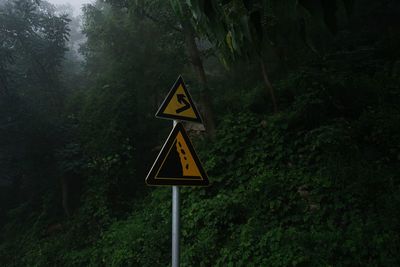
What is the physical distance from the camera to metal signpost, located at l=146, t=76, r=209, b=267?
3235 millimetres

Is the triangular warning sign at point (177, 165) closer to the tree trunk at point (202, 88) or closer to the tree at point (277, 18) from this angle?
the tree at point (277, 18)

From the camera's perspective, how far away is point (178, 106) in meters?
3.65

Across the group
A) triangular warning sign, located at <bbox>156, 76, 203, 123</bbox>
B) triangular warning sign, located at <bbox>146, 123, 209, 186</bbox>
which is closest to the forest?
triangular warning sign, located at <bbox>156, 76, 203, 123</bbox>

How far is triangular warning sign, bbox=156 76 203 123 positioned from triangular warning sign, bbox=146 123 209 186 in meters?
0.14

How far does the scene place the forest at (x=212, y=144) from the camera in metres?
5.83

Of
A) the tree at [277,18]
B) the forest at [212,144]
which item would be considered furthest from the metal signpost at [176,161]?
the tree at [277,18]

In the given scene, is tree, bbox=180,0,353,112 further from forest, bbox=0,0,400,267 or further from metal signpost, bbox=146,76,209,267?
metal signpost, bbox=146,76,209,267

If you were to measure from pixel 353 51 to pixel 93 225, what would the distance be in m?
8.77

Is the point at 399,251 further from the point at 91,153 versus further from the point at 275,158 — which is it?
the point at 91,153

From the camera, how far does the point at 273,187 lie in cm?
700

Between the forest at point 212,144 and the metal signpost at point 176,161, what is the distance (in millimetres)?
721

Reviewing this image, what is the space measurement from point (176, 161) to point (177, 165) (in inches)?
1.5

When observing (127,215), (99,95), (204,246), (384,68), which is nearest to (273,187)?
(204,246)

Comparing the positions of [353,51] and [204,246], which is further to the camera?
[353,51]
